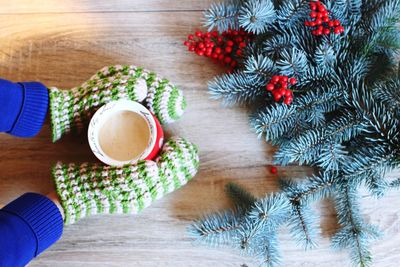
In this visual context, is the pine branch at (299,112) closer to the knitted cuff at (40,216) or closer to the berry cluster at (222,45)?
the berry cluster at (222,45)

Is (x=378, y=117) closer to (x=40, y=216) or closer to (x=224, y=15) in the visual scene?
(x=224, y=15)

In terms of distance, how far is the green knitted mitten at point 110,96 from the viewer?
798mm

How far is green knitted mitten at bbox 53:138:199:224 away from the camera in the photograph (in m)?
0.77

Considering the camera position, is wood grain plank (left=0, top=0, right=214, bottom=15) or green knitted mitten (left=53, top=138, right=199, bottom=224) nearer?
green knitted mitten (left=53, top=138, right=199, bottom=224)

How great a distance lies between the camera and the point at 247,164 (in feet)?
2.81

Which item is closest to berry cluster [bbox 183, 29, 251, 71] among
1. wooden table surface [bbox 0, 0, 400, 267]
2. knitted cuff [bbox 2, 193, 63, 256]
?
wooden table surface [bbox 0, 0, 400, 267]

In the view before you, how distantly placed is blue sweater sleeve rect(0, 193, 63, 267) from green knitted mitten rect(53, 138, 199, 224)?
0.03m

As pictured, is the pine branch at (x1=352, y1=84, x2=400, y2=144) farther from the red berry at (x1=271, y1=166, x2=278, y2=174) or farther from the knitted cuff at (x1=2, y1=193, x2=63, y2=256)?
the knitted cuff at (x1=2, y1=193, x2=63, y2=256)

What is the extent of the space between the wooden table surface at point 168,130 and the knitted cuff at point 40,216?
8 cm

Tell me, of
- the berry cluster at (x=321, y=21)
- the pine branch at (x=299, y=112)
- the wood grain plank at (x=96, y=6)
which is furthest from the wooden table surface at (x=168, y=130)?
the berry cluster at (x=321, y=21)

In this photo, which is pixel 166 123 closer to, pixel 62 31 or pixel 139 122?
pixel 139 122

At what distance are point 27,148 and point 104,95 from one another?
19 cm

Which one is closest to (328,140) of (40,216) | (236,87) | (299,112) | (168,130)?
(299,112)

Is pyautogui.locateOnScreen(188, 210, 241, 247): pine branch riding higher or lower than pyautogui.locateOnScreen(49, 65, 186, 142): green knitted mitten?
lower
